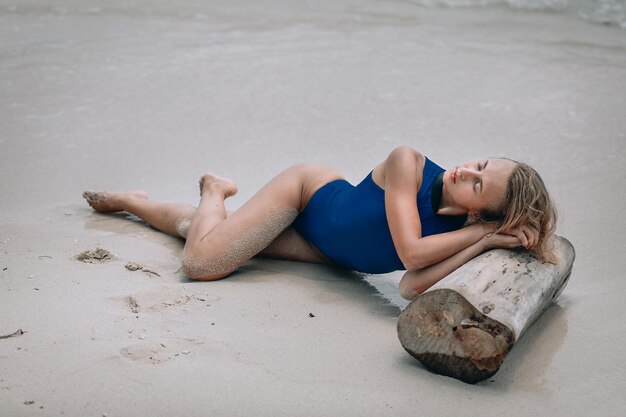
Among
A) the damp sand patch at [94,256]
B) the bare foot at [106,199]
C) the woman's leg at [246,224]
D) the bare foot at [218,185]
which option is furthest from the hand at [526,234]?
the bare foot at [106,199]

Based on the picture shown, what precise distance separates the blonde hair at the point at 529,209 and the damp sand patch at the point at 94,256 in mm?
1898

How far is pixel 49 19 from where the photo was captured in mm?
8727

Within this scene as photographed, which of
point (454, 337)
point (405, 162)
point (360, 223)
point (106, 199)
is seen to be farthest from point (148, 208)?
point (454, 337)

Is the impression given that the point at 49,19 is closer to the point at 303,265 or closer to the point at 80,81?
the point at 80,81

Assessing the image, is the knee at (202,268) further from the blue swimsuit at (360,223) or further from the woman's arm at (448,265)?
the woman's arm at (448,265)

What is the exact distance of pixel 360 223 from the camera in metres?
4.06

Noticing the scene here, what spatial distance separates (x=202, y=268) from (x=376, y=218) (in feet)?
2.88

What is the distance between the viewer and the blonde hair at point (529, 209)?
3.57 meters

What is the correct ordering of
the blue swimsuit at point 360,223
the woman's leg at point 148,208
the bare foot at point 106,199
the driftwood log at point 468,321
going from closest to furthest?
the driftwood log at point 468,321 < the blue swimsuit at point 360,223 < the woman's leg at point 148,208 < the bare foot at point 106,199

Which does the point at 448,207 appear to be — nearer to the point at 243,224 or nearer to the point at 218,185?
the point at 243,224

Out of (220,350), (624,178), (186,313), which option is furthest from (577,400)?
(624,178)

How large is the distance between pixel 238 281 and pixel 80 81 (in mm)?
3532

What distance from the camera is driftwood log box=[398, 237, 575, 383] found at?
122 inches

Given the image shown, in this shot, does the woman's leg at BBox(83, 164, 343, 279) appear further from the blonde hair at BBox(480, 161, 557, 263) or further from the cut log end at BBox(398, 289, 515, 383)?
the cut log end at BBox(398, 289, 515, 383)
